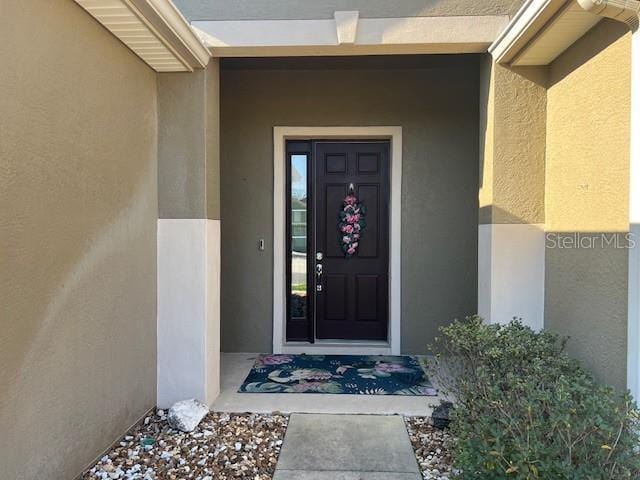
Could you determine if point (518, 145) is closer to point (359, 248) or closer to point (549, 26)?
point (549, 26)

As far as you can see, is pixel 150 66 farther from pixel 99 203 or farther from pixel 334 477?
pixel 334 477

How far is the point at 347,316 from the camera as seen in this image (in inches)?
192

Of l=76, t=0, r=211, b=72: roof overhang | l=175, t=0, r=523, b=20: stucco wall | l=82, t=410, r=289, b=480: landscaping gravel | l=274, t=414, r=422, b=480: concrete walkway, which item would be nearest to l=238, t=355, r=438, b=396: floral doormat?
l=274, t=414, r=422, b=480: concrete walkway

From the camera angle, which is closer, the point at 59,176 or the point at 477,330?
the point at 59,176

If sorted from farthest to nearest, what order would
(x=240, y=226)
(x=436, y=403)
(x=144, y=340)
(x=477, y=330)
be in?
(x=240, y=226) → (x=436, y=403) → (x=144, y=340) → (x=477, y=330)

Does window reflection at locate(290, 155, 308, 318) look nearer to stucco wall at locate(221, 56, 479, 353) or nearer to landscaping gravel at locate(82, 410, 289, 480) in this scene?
stucco wall at locate(221, 56, 479, 353)

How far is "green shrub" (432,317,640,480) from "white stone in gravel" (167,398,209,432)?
69.3 inches

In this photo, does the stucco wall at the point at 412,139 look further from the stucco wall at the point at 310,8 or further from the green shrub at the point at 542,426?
the green shrub at the point at 542,426

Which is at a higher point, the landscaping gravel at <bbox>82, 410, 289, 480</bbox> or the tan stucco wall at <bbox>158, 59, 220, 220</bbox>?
the tan stucco wall at <bbox>158, 59, 220, 220</bbox>

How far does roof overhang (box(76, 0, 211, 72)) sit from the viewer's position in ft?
7.83

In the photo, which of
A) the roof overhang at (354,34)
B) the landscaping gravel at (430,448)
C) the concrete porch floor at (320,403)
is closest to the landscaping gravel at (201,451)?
the concrete porch floor at (320,403)

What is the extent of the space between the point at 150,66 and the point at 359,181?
2450 millimetres

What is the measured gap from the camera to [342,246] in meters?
4.83

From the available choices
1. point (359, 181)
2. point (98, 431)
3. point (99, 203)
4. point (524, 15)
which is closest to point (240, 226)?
point (359, 181)
